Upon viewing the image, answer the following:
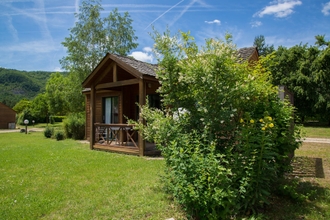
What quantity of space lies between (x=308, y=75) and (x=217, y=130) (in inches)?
1025

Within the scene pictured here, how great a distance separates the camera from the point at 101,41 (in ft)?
68.3

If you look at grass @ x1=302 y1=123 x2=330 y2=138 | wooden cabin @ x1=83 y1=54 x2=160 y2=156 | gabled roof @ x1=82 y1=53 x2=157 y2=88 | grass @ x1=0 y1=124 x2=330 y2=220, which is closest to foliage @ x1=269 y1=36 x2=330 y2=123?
grass @ x1=302 y1=123 x2=330 y2=138

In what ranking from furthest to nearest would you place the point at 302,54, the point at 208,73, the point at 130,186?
1. the point at 302,54
2. the point at 130,186
3. the point at 208,73

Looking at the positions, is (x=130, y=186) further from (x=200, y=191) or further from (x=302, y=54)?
(x=302, y=54)

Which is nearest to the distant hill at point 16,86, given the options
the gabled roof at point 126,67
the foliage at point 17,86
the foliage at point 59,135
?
the foliage at point 17,86

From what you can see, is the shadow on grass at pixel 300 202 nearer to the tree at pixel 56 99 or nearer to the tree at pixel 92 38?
the tree at pixel 92 38

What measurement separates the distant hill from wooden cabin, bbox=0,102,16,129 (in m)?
28.0

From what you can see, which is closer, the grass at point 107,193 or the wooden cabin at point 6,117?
the grass at point 107,193

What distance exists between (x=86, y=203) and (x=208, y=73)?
2969 mm

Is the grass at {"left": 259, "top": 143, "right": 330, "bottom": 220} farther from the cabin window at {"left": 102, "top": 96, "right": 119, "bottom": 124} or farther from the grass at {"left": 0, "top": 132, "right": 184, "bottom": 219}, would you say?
the cabin window at {"left": 102, "top": 96, "right": 119, "bottom": 124}

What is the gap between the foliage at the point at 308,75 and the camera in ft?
72.9

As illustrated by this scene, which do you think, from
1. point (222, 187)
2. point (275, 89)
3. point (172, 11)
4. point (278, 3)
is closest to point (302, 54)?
point (278, 3)

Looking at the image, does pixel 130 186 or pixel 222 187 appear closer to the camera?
pixel 222 187

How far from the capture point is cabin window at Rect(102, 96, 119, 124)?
11.9 metres
